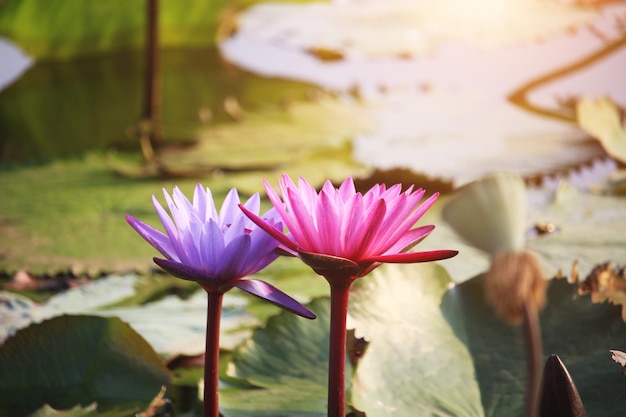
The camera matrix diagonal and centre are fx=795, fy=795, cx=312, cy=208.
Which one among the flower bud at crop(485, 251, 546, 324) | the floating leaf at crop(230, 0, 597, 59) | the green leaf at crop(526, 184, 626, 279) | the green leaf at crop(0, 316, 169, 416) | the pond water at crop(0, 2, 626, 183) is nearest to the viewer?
the flower bud at crop(485, 251, 546, 324)

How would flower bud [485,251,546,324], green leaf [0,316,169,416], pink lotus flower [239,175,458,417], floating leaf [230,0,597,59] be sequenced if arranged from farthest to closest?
floating leaf [230,0,597,59] → green leaf [0,316,169,416] → flower bud [485,251,546,324] → pink lotus flower [239,175,458,417]

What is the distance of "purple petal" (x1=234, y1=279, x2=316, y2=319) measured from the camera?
344 millimetres

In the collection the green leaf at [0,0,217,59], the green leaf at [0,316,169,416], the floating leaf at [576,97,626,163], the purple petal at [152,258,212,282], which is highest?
the green leaf at [0,0,217,59]

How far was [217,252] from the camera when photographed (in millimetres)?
354

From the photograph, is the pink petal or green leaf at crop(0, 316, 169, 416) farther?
green leaf at crop(0, 316, 169, 416)

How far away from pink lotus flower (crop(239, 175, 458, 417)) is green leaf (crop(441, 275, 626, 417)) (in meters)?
0.16

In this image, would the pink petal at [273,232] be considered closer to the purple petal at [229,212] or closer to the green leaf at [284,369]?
the purple petal at [229,212]

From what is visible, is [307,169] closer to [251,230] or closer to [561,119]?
[561,119]

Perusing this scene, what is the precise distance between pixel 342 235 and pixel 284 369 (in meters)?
0.24

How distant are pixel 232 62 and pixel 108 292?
1.45 metres

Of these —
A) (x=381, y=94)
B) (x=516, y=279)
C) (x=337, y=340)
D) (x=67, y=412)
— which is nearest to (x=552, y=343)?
(x=516, y=279)

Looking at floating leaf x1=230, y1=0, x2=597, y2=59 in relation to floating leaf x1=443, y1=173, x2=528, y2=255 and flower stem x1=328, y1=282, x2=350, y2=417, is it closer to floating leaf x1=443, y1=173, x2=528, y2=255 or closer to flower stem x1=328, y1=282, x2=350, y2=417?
floating leaf x1=443, y1=173, x2=528, y2=255

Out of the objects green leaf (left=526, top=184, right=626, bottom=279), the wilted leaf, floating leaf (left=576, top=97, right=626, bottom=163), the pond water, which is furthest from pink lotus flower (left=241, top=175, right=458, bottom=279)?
the pond water

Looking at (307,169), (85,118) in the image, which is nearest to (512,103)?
(307,169)
